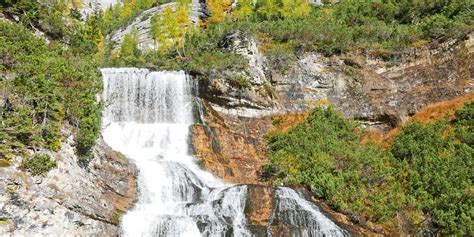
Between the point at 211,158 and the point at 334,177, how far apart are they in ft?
27.0

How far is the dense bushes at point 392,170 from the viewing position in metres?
20.1

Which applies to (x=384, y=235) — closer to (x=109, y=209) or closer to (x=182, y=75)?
(x=109, y=209)

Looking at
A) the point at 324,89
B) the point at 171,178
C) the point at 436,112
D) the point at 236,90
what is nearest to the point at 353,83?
the point at 324,89

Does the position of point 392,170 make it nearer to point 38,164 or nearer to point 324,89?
point 324,89

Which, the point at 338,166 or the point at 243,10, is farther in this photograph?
the point at 243,10

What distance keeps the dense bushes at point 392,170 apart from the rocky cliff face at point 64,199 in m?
10.4

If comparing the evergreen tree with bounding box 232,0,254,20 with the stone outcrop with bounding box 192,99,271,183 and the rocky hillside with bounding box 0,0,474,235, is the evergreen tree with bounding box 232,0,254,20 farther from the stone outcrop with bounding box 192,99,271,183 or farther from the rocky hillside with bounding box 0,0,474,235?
the stone outcrop with bounding box 192,99,271,183

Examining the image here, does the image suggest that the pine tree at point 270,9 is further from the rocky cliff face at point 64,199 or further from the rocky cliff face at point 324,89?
the rocky cliff face at point 64,199

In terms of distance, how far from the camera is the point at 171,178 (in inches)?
842

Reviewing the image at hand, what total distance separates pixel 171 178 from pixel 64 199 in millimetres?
6488

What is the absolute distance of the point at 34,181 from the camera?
15.4 m

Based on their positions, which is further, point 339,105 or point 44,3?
point 44,3

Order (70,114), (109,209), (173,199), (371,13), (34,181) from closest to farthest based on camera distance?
1. (34,181)
2. (109,209)
3. (70,114)
4. (173,199)
5. (371,13)

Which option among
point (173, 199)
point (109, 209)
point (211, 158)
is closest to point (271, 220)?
point (173, 199)
